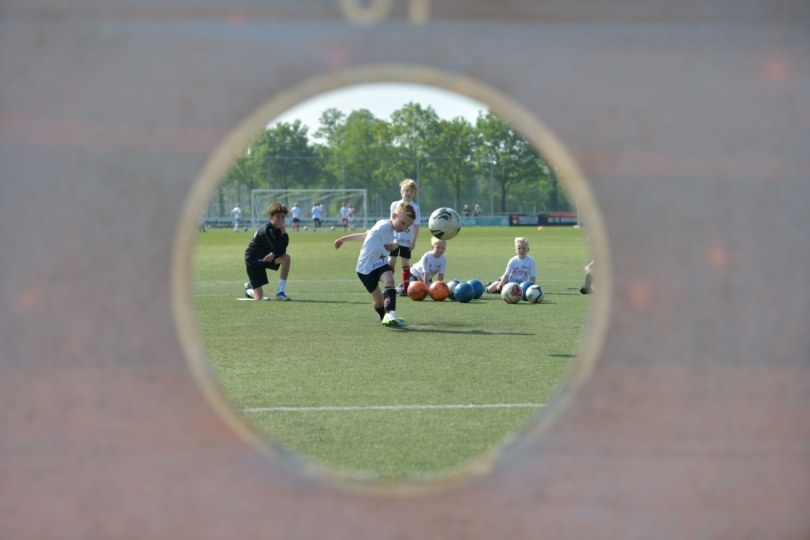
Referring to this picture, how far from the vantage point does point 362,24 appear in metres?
3.58

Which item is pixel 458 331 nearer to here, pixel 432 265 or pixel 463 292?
pixel 463 292

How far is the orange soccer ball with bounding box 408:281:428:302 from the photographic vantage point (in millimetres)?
15648

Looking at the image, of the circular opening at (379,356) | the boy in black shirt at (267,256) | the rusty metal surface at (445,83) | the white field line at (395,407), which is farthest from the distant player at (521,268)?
the rusty metal surface at (445,83)

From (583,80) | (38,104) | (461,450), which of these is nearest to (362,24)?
(583,80)

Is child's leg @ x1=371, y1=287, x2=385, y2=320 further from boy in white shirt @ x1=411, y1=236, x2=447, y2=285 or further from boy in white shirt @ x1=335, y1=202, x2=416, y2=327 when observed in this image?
boy in white shirt @ x1=411, y1=236, x2=447, y2=285

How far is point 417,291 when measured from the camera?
15648 mm

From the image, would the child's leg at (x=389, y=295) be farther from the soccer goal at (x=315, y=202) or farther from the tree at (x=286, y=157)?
the tree at (x=286, y=157)

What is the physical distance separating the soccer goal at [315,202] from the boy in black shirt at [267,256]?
2046 inches

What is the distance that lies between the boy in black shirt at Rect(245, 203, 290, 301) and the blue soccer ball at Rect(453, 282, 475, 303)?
2514 millimetres

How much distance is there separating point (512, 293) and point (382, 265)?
2.85 metres

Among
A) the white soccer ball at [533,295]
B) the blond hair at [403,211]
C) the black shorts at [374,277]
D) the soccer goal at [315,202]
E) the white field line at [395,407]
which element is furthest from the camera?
the soccer goal at [315,202]

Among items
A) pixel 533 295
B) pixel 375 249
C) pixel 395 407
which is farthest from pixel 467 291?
pixel 395 407

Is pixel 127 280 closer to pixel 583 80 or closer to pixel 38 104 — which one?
pixel 38 104

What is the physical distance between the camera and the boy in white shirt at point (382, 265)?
39.5 feet
